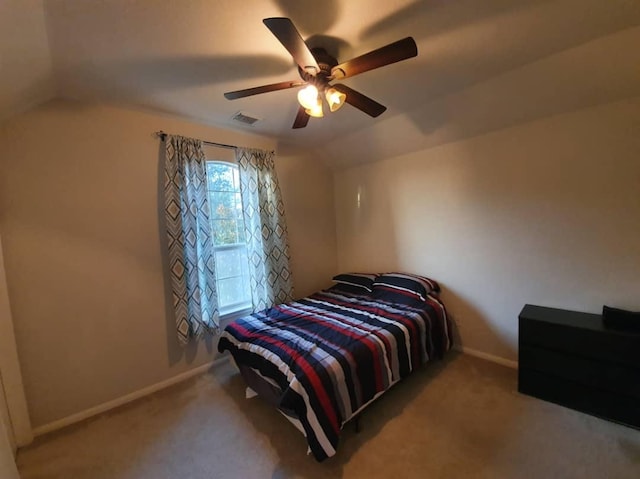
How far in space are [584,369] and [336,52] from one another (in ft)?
9.22

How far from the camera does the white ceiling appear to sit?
1.33 m

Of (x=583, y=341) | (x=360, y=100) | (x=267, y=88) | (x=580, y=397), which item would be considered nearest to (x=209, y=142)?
(x=267, y=88)

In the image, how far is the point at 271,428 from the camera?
1908mm

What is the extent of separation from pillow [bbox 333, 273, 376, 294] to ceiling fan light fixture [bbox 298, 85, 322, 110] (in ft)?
7.29

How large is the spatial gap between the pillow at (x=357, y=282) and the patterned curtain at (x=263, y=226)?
772mm

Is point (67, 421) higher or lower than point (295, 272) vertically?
lower

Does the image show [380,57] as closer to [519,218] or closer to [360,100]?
[360,100]

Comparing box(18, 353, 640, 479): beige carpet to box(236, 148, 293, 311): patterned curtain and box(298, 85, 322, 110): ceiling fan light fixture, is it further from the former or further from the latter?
box(298, 85, 322, 110): ceiling fan light fixture

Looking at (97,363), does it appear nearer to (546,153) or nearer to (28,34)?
(28,34)

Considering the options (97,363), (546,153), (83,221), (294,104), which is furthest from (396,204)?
(97,363)

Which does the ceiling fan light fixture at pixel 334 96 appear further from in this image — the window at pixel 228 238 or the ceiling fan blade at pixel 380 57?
the window at pixel 228 238

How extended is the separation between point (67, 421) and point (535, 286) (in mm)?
4062

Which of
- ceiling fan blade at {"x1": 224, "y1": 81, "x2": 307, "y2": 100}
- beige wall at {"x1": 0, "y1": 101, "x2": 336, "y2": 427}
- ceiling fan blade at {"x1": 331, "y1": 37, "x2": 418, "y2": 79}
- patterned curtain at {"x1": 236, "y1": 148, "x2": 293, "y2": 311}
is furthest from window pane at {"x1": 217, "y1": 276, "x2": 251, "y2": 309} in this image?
ceiling fan blade at {"x1": 331, "y1": 37, "x2": 418, "y2": 79}

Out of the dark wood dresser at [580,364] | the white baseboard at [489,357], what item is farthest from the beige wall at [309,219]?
the dark wood dresser at [580,364]
